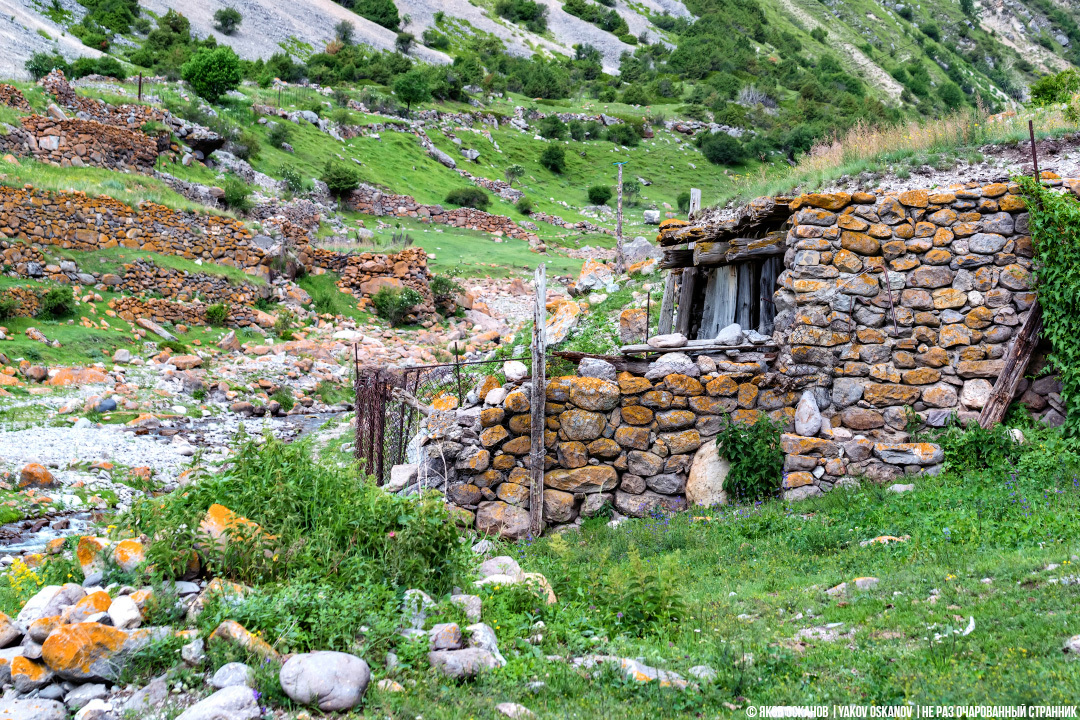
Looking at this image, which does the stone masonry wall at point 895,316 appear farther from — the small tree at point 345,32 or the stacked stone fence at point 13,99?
the small tree at point 345,32

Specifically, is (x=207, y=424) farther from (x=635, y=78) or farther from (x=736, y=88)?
(x=635, y=78)

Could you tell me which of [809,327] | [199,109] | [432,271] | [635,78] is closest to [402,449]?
[809,327]

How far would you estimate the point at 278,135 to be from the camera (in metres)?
37.3

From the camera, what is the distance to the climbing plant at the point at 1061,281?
26.2 feet

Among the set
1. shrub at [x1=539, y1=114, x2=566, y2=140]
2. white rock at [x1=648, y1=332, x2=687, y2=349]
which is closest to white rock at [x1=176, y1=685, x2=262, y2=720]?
white rock at [x1=648, y1=332, x2=687, y2=349]

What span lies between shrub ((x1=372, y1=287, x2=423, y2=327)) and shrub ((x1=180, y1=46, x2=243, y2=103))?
830 inches

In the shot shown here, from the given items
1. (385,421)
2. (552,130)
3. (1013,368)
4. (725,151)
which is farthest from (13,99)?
(725,151)

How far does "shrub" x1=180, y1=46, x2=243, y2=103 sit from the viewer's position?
39531mm

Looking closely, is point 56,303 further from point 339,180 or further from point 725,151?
point 725,151

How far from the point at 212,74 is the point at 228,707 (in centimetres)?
4263

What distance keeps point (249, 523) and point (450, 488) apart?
3896 millimetres

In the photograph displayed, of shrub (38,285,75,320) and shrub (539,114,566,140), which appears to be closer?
shrub (38,285,75,320)

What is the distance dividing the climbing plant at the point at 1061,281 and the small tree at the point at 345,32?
78825 millimetres

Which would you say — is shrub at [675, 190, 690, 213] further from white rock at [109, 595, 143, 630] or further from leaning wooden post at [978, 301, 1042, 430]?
white rock at [109, 595, 143, 630]
